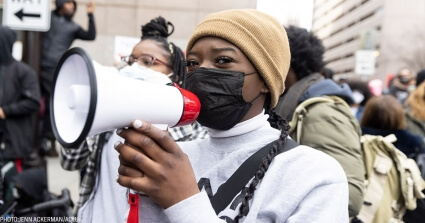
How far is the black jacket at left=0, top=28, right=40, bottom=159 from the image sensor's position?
15.1 ft

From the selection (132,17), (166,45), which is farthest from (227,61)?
(132,17)

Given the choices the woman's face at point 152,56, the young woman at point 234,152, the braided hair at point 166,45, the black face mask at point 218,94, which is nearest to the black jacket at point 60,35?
the braided hair at point 166,45

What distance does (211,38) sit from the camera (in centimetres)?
139

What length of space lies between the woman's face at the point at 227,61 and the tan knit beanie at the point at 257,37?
17 millimetres

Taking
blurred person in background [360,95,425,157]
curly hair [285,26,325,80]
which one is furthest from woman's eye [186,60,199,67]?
blurred person in background [360,95,425,157]

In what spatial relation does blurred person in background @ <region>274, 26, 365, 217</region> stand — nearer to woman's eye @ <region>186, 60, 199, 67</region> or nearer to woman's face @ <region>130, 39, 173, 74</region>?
woman's face @ <region>130, 39, 173, 74</region>

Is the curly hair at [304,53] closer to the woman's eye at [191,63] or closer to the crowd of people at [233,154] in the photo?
the crowd of people at [233,154]

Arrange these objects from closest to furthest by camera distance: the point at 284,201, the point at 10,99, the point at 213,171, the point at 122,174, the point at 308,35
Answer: the point at 122,174 → the point at 284,201 → the point at 213,171 → the point at 308,35 → the point at 10,99

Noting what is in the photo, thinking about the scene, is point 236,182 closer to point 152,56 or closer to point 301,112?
point 301,112

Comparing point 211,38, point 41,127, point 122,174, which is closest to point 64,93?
point 122,174

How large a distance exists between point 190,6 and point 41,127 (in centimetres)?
430

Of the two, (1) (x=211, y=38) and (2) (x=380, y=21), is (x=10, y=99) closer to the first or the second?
(1) (x=211, y=38)

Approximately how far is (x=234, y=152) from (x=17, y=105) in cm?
386

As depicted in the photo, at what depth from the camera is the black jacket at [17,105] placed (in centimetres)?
461
